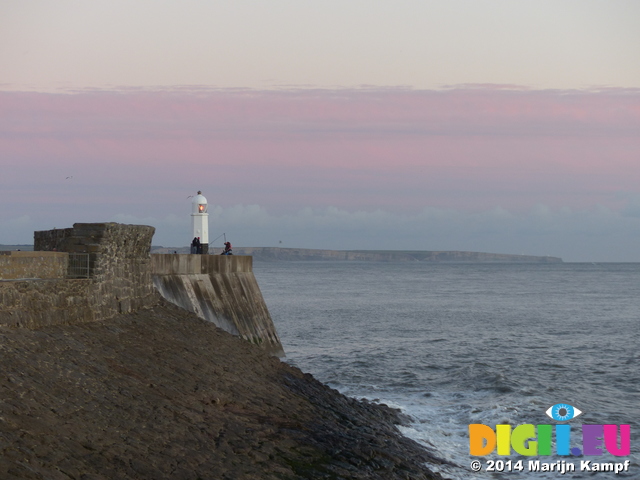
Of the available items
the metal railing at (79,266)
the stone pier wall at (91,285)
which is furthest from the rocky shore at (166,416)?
the metal railing at (79,266)

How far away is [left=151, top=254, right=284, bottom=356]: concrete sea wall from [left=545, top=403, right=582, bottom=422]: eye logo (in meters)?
9.74

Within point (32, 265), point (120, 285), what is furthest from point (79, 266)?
point (32, 265)

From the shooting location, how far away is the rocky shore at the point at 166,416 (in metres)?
8.21

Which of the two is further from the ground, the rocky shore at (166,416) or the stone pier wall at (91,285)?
the stone pier wall at (91,285)

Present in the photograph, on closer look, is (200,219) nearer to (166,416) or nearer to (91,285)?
(91,285)

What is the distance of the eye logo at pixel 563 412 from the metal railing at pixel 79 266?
11.5m

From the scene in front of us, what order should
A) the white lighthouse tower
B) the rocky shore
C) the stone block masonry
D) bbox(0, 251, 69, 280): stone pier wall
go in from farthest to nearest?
the white lighthouse tower
bbox(0, 251, 69, 280): stone pier wall
the stone block masonry
the rocky shore

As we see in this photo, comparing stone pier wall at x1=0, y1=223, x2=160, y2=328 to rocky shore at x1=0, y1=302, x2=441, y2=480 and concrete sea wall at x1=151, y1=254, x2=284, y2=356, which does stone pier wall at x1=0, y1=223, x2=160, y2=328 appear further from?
concrete sea wall at x1=151, y1=254, x2=284, y2=356

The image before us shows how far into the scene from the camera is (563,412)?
17812 mm

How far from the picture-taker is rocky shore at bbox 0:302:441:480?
8.21 metres

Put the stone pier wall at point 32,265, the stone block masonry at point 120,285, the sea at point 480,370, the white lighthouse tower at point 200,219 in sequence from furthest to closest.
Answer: the white lighthouse tower at point 200,219, the sea at point 480,370, the stone pier wall at point 32,265, the stone block masonry at point 120,285

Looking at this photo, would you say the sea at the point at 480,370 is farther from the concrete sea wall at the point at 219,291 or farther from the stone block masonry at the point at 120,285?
the stone block masonry at the point at 120,285

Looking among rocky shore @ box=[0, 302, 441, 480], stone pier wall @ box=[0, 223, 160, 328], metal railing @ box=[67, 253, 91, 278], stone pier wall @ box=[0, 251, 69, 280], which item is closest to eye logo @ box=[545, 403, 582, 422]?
rocky shore @ box=[0, 302, 441, 480]

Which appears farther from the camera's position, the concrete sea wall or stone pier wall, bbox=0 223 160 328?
the concrete sea wall
